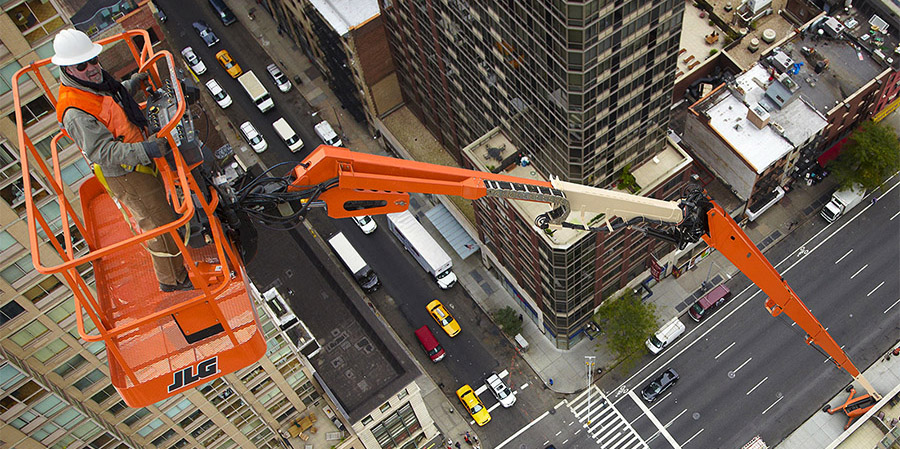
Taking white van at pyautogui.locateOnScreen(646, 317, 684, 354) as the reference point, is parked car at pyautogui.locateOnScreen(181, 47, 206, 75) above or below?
above

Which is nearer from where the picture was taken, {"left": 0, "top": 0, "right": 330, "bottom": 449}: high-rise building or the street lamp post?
{"left": 0, "top": 0, "right": 330, "bottom": 449}: high-rise building

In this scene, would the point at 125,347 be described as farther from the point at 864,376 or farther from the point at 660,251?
the point at 864,376

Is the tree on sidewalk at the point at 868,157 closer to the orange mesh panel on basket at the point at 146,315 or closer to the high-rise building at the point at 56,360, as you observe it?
the high-rise building at the point at 56,360

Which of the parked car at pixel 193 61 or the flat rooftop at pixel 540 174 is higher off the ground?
the parked car at pixel 193 61

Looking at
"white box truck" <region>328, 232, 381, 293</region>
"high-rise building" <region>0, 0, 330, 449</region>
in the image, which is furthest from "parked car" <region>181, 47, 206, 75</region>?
"high-rise building" <region>0, 0, 330, 449</region>

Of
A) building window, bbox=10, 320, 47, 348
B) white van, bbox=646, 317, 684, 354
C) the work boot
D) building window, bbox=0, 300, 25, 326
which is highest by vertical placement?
the work boot

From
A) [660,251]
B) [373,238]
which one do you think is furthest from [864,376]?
[373,238]

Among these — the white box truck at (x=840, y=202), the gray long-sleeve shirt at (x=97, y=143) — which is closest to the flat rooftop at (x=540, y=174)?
the white box truck at (x=840, y=202)

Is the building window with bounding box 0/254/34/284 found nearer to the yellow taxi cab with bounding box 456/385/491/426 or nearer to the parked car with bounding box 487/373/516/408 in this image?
the yellow taxi cab with bounding box 456/385/491/426
